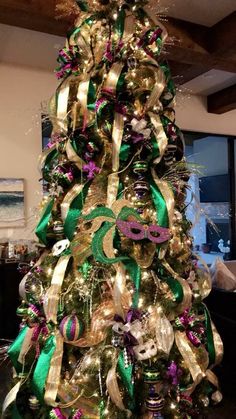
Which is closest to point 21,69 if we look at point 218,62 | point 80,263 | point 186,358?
point 218,62

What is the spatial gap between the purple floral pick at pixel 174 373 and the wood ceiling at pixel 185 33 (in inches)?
66.1

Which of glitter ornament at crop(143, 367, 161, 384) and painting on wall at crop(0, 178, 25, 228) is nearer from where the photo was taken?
glitter ornament at crop(143, 367, 161, 384)

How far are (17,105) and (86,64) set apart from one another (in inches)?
102

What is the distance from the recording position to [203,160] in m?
5.70

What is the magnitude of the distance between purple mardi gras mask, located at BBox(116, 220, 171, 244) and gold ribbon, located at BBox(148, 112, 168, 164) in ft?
0.85

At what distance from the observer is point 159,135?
1.13 meters

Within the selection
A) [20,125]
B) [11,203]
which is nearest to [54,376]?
[11,203]

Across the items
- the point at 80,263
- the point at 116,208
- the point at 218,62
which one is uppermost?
the point at 218,62

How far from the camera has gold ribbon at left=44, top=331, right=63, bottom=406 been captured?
105 cm

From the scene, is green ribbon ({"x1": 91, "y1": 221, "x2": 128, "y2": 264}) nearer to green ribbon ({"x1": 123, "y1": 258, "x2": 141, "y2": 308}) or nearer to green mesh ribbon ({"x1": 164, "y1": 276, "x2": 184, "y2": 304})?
green ribbon ({"x1": 123, "y1": 258, "x2": 141, "y2": 308})

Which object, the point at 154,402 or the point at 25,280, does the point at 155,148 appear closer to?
the point at 25,280

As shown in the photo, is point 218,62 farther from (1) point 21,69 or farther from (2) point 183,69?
(1) point 21,69

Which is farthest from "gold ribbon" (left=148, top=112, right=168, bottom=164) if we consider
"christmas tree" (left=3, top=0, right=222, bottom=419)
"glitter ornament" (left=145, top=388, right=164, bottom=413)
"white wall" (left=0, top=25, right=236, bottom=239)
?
"white wall" (left=0, top=25, right=236, bottom=239)

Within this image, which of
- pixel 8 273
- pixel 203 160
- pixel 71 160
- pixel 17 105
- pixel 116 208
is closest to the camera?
pixel 116 208
